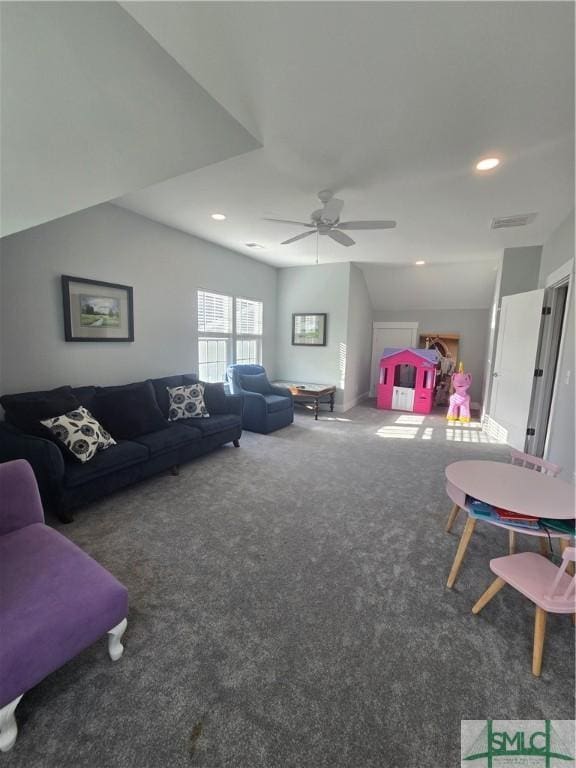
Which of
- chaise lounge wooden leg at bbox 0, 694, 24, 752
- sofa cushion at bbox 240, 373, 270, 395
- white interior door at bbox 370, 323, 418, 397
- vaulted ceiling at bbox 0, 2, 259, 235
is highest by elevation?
vaulted ceiling at bbox 0, 2, 259, 235

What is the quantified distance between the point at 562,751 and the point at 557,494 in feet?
3.61

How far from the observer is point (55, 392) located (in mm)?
2859

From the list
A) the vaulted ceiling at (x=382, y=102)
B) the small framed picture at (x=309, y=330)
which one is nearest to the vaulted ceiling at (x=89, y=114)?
the vaulted ceiling at (x=382, y=102)

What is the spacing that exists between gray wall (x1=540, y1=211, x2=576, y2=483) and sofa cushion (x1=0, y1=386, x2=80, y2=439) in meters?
4.40

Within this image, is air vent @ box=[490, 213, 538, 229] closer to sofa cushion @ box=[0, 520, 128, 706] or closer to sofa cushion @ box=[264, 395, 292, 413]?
sofa cushion @ box=[264, 395, 292, 413]

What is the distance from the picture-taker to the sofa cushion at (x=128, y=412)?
121 inches

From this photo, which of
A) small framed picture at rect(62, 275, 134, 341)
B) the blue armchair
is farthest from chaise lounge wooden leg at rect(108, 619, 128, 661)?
the blue armchair

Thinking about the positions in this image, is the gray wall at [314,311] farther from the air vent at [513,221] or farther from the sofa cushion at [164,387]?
the sofa cushion at [164,387]

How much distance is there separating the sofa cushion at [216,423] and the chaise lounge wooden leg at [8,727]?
98.5 inches

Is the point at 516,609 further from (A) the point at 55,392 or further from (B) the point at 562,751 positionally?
(A) the point at 55,392

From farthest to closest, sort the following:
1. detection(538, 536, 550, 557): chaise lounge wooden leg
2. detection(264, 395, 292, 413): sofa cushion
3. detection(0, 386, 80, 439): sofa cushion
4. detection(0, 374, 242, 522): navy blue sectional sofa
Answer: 1. detection(264, 395, 292, 413): sofa cushion
2. detection(0, 386, 80, 439): sofa cushion
3. detection(0, 374, 242, 522): navy blue sectional sofa
4. detection(538, 536, 550, 557): chaise lounge wooden leg

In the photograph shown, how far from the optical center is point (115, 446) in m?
2.82

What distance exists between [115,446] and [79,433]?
1.04 ft

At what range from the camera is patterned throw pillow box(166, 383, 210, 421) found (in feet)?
12.3
